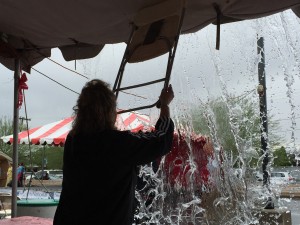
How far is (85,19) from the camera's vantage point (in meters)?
2.84

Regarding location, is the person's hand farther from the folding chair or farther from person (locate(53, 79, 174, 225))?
person (locate(53, 79, 174, 225))

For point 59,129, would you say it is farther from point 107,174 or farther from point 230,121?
point 107,174

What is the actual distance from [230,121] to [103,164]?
844cm

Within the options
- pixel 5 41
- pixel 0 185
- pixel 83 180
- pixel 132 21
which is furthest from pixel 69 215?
pixel 0 185

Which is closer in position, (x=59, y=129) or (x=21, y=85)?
(x=21, y=85)

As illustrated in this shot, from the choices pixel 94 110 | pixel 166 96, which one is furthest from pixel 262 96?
pixel 94 110

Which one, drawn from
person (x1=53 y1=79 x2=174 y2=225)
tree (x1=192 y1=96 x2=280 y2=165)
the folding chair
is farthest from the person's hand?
tree (x1=192 y1=96 x2=280 y2=165)

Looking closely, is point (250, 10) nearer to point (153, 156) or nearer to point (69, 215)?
point (153, 156)

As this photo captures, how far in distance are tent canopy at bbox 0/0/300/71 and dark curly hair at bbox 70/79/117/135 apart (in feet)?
2.58

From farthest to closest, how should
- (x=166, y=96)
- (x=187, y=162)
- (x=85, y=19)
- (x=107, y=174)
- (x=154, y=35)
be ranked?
(x=187, y=162) → (x=85, y=19) → (x=154, y=35) → (x=166, y=96) → (x=107, y=174)

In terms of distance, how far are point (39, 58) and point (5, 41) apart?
46 centimetres

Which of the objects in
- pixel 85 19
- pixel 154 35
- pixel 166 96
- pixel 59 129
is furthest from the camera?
pixel 59 129

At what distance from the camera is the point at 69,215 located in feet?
5.89

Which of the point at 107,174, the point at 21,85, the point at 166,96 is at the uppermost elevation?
the point at 21,85
